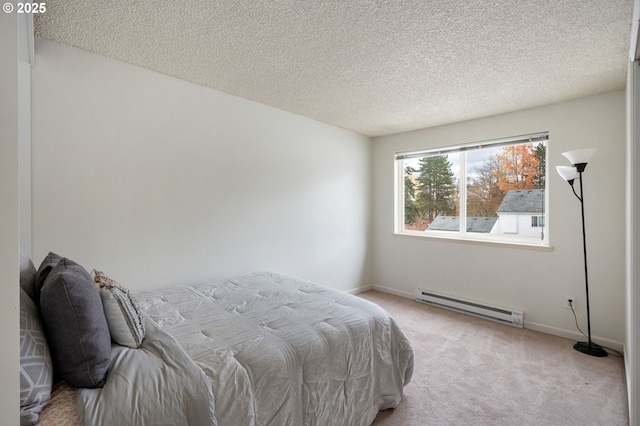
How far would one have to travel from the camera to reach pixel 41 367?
959mm

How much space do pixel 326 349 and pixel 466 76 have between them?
2.41m

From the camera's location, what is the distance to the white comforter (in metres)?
1.32

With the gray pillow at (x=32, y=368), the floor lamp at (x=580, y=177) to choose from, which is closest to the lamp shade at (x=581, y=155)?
the floor lamp at (x=580, y=177)

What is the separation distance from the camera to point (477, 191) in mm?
3775

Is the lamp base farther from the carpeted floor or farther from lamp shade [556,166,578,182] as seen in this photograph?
lamp shade [556,166,578,182]

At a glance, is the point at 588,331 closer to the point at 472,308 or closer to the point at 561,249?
the point at 561,249

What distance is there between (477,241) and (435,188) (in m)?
0.93

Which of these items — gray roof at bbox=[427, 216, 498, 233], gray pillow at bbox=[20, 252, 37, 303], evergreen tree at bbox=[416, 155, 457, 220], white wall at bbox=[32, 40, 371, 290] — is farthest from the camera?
evergreen tree at bbox=[416, 155, 457, 220]

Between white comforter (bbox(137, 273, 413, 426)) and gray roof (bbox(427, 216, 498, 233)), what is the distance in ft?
7.74

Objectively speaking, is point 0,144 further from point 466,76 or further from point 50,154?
point 466,76

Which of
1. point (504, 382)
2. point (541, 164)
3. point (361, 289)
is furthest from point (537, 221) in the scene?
point (361, 289)

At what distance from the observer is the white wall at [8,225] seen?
0.68m

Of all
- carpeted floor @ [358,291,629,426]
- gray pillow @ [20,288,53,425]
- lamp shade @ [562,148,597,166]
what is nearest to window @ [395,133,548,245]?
lamp shade @ [562,148,597,166]

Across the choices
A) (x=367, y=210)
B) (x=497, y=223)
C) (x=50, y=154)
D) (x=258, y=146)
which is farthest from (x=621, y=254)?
(x=50, y=154)
